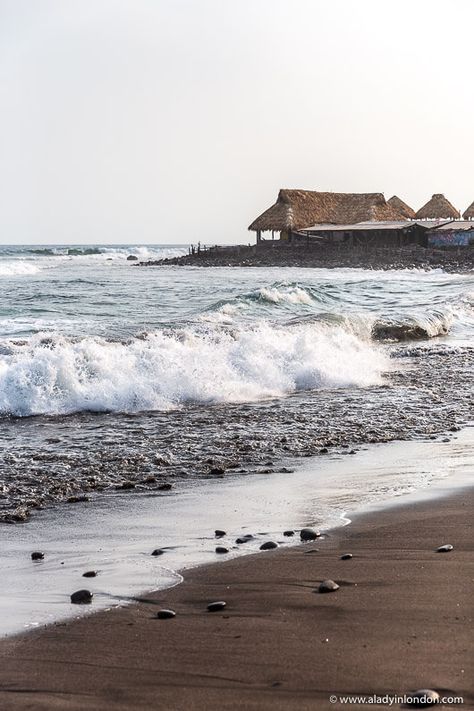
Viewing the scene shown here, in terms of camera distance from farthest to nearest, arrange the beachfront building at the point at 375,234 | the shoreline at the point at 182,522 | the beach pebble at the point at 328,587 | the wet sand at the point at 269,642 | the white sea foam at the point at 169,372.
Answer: the beachfront building at the point at 375,234 → the white sea foam at the point at 169,372 → the shoreline at the point at 182,522 → the beach pebble at the point at 328,587 → the wet sand at the point at 269,642

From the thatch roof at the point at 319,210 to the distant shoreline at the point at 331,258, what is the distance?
2.10m

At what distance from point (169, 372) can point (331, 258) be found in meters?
53.2

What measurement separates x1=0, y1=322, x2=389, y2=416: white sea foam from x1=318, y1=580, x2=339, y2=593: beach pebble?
20.7 ft

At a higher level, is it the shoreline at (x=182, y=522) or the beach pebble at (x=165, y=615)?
the beach pebble at (x=165, y=615)

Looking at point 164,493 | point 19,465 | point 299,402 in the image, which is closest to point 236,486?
point 164,493

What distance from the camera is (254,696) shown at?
2674 mm

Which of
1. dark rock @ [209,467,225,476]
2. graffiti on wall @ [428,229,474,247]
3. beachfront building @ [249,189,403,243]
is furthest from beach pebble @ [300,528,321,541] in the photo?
beachfront building @ [249,189,403,243]

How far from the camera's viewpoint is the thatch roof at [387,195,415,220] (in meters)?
78.2

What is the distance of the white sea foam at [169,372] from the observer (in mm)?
9969

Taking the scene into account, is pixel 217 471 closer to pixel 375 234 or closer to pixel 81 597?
pixel 81 597

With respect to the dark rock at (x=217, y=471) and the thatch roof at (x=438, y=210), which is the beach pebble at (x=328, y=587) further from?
the thatch roof at (x=438, y=210)

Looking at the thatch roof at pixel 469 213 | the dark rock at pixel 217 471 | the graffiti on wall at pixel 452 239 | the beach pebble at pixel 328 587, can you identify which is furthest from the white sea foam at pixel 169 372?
the thatch roof at pixel 469 213

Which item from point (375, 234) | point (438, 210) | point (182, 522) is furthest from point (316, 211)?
point (182, 522)

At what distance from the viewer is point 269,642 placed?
309 centimetres
